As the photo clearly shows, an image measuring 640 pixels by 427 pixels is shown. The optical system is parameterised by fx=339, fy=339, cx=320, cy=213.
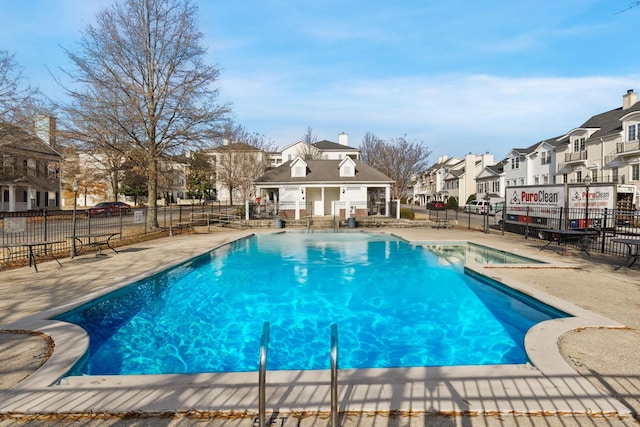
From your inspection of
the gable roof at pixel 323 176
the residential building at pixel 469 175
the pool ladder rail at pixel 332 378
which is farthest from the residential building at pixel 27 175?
the residential building at pixel 469 175

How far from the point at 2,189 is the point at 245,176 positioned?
87.0ft

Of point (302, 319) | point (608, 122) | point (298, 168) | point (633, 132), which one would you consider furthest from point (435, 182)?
point (302, 319)

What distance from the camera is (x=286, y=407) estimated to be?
11.2ft

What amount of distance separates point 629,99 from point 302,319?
47575 mm

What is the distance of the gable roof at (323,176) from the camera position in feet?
105

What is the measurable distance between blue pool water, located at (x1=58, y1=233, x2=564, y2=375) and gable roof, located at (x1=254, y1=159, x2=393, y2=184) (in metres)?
18.9

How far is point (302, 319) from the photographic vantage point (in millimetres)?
8500

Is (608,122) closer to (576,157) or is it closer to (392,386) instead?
(576,157)

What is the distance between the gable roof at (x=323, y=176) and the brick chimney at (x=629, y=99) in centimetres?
2918

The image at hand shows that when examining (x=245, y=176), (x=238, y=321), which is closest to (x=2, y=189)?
(x=245, y=176)

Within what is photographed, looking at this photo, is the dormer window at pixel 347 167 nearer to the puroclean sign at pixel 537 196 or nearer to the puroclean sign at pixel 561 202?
Answer: the puroclean sign at pixel 537 196

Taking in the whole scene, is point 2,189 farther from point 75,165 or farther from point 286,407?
point 286,407

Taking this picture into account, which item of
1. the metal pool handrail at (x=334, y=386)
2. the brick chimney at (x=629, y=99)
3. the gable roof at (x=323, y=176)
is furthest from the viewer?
the brick chimney at (x=629, y=99)

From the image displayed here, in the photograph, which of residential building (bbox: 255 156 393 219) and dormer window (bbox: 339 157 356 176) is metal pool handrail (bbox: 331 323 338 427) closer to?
residential building (bbox: 255 156 393 219)
